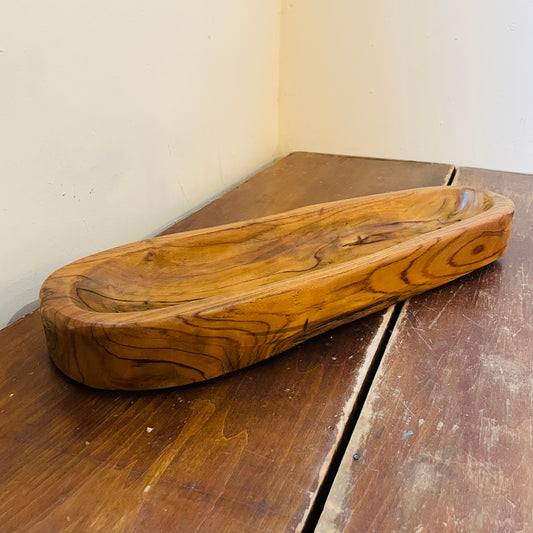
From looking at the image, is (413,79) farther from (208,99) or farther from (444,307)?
(444,307)

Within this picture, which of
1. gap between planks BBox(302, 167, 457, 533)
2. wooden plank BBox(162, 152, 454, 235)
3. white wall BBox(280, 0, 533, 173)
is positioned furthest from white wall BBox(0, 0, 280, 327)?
gap between planks BBox(302, 167, 457, 533)

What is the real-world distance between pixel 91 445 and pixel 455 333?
41cm

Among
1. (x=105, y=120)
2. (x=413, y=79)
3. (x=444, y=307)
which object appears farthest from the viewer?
(x=413, y=79)

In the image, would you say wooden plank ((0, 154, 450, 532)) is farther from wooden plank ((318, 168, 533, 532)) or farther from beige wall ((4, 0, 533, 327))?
beige wall ((4, 0, 533, 327))

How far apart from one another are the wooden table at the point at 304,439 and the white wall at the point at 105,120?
7.0 inches

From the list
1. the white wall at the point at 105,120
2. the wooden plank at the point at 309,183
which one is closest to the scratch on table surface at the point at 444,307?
the wooden plank at the point at 309,183

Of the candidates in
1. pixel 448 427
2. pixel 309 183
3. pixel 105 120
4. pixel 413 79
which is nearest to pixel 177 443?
pixel 448 427

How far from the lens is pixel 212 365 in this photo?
48 cm

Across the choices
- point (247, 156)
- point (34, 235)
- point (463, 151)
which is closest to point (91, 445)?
point (34, 235)

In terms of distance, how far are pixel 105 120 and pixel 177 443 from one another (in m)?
0.57

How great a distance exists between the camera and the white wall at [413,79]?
1.31 m

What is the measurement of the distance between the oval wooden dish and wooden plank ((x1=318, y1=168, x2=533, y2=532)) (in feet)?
0.22

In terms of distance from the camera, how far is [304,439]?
0.43m

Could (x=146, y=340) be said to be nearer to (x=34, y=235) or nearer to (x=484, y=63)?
(x=34, y=235)
